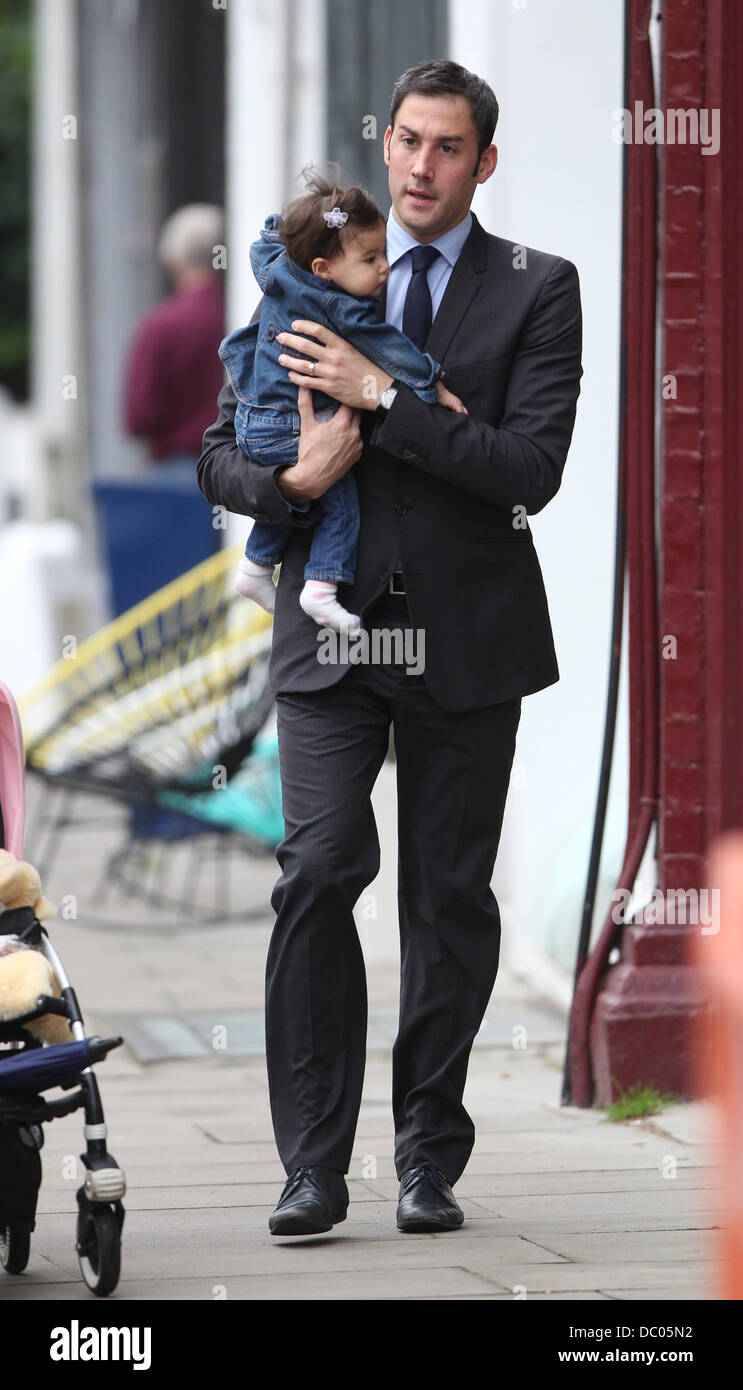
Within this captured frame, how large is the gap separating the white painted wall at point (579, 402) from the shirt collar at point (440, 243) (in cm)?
209

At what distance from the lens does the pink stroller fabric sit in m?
4.02

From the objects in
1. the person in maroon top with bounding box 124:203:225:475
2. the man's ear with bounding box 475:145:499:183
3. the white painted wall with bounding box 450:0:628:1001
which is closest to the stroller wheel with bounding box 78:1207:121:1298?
the man's ear with bounding box 475:145:499:183

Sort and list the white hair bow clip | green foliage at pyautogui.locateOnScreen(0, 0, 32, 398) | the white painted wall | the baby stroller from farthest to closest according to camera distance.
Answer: green foliage at pyautogui.locateOnScreen(0, 0, 32, 398), the white painted wall, the white hair bow clip, the baby stroller

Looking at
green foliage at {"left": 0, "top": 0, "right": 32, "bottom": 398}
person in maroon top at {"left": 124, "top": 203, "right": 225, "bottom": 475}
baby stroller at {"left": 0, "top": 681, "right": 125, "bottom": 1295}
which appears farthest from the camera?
green foliage at {"left": 0, "top": 0, "right": 32, "bottom": 398}

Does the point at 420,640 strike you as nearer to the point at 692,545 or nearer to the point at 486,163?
the point at 486,163

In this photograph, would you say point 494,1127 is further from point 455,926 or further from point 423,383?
point 423,383

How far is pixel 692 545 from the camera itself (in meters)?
5.22

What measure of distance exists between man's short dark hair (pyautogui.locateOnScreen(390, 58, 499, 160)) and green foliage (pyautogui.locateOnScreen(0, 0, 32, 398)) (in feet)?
85.5

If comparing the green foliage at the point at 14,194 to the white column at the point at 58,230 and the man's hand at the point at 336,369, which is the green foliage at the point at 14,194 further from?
the man's hand at the point at 336,369

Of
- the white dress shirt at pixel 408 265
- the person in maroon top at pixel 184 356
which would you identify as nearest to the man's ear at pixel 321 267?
the white dress shirt at pixel 408 265

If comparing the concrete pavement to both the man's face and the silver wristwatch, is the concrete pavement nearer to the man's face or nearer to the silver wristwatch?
the silver wristwatch

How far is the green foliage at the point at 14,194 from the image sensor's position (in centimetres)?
2950
